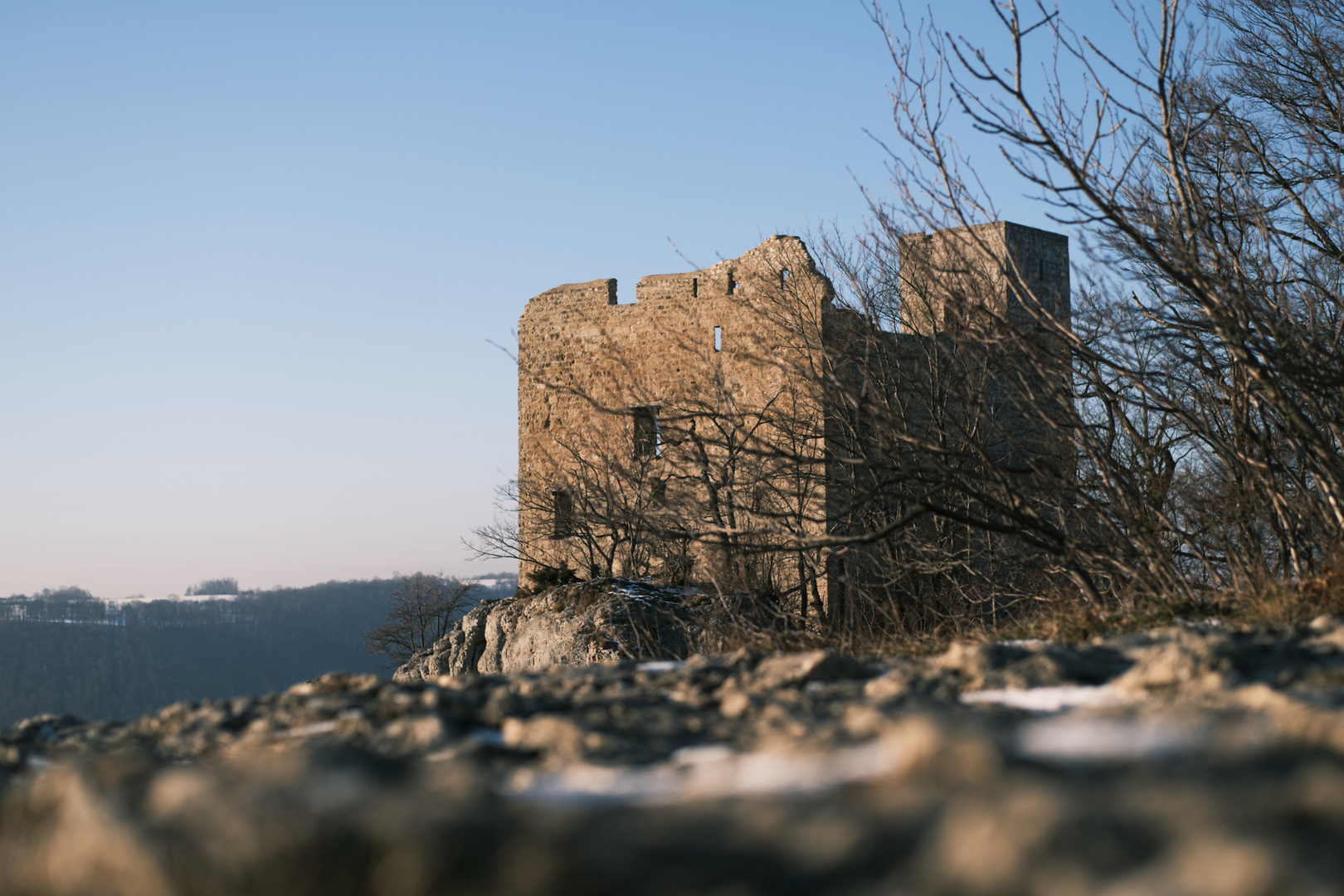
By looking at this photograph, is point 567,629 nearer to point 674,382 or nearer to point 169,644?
point 674,382

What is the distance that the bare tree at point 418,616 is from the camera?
33.5 meters

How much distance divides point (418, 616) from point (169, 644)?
159 ft

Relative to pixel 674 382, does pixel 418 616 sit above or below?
below

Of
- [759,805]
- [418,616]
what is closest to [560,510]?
[418,616]

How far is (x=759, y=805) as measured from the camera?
1.71 m

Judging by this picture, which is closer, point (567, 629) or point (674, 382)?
point (567, 629)

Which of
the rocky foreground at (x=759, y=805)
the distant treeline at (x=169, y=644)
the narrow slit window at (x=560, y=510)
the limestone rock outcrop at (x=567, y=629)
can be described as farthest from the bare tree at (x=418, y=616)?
the rocky foreground at (x=759, y=805)

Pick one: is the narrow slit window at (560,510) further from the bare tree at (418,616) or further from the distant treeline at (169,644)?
the distant treeline at (169,644)

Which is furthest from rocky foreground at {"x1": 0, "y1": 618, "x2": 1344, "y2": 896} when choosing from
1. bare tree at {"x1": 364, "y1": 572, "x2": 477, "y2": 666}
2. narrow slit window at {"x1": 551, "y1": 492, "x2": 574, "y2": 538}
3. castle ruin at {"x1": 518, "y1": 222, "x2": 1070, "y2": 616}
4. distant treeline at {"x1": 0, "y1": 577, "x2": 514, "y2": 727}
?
distant treeline at {"x1": 0, "y1": 577, "x2": 514, "y2": 727}

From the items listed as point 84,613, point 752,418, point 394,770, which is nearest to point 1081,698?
point 394,770

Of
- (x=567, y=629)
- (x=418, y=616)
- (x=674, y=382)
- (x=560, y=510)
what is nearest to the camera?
(x=567, y=629)

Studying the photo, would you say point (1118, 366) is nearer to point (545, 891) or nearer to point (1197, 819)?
point (1197, 819)

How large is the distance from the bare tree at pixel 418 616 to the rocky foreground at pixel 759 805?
3050 cm

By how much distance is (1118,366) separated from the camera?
559 cm
